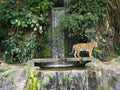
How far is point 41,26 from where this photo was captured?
13.6 meters

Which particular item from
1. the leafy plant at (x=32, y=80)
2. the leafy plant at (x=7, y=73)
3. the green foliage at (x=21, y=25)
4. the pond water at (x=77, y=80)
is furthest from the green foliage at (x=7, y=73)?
the green foliage at (x=21, y=25)

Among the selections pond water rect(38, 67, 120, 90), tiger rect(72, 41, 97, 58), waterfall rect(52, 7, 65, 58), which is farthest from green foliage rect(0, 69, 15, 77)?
waterfall rect(52, 7, 65, 58)

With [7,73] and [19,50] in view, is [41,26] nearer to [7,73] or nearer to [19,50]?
[19,50]

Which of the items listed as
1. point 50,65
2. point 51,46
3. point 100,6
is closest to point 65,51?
point 51,46

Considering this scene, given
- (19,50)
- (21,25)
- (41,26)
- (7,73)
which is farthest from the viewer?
(41,26)

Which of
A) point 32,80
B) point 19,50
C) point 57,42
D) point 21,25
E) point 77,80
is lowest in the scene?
point 77,80

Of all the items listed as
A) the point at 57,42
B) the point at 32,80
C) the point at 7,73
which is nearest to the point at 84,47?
the point at 57,42

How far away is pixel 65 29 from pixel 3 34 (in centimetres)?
262

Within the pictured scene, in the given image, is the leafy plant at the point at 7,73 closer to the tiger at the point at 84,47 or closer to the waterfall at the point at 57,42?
the tiger at the point at 84,47

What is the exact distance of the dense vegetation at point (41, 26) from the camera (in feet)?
43.3

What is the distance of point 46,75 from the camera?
10094 mm

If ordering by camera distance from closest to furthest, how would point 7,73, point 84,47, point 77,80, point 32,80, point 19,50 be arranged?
point 32,80 < point 7,73 < point 77,80 < point 84,47 < point 19,50

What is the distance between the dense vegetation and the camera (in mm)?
13203

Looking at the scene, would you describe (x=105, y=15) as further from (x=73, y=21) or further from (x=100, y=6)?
(x=73, y=21)
